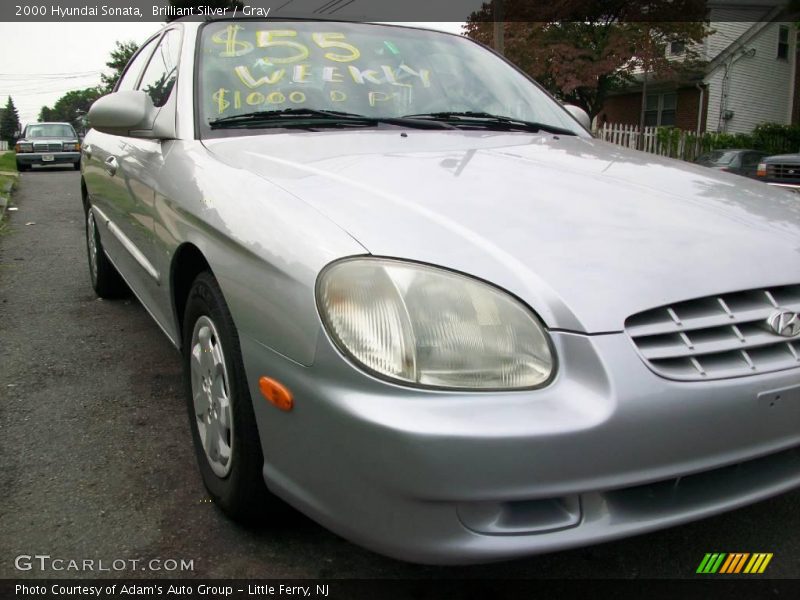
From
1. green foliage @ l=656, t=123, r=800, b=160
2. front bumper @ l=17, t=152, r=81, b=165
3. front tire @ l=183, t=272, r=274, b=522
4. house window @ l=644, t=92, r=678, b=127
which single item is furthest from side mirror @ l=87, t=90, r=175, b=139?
house window @ l=644, t=92, r=678, b=127

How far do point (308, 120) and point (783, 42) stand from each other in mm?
26945

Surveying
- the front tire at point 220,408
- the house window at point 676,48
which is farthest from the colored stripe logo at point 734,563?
the house window at point 676,48

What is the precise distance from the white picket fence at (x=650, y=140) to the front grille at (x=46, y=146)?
14590 mm

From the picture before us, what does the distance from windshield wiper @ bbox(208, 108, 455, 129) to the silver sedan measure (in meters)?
0.32

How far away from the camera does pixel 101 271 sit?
466 centimetres

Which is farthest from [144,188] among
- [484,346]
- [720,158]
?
[720,158]

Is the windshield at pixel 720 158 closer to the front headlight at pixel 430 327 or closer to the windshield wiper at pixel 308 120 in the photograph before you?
the windshield wiper at pixel 308 120

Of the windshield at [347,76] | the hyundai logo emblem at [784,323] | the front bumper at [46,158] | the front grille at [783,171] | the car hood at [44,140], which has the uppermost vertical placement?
the windshield at [347,76]

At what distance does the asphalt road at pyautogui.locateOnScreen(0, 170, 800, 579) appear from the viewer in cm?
200

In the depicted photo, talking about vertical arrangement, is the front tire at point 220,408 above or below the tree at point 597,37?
below

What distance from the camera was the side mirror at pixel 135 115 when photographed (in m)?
2.68

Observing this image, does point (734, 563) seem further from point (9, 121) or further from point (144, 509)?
point (9, 121)

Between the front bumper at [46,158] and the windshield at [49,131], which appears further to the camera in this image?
the windshield at [49,131]

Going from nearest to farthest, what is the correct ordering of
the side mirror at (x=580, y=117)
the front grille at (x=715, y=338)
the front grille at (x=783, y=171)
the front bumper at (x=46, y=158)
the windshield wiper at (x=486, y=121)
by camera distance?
the front grille at (x=715, y=338), the windshield wiper at (x=486, y=121), the side mirror at (x=580, y=117), the front grille at (x=783, y=171), the front bumper at (x=46, y=158)
